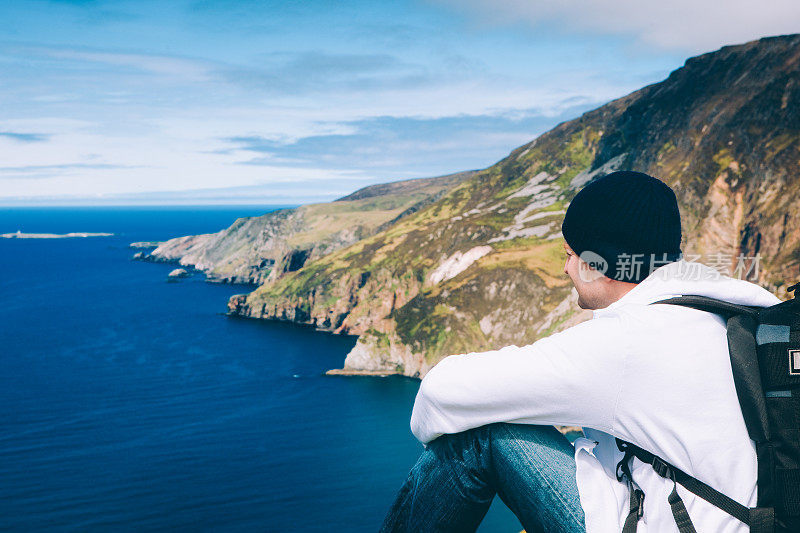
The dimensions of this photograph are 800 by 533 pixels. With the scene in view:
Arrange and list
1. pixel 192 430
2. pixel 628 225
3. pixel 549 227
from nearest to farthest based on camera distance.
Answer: pixel 628 225
pixel 192 430
pixel 549 227

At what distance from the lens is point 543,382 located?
2480mm

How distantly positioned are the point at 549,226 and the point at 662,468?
104 metres

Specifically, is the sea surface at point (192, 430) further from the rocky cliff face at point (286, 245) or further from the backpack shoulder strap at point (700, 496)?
the backpack shoulder strap at point (700, 496)

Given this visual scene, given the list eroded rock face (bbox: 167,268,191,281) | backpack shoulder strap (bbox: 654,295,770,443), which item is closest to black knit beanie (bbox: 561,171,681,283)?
backpack shoulder strap (bbox: 654,295,770,443)

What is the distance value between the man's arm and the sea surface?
4672 centimetres

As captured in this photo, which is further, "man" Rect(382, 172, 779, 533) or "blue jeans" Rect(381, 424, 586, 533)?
"blue jeans" Rect(381, 424, 586, 533)

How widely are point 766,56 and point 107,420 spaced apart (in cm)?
10740

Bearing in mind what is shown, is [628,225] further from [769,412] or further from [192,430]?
[192,430]

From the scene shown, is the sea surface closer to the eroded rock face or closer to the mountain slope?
the mountain slope

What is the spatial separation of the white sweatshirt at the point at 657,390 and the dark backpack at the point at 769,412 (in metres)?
0.04

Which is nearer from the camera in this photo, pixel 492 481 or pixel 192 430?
pixel 492 481

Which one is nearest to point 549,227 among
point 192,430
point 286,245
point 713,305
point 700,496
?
point 192,430

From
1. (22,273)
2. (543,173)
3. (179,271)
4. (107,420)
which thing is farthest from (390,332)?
(22,273)

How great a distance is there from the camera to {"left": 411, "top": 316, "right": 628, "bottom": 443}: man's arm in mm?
2361
